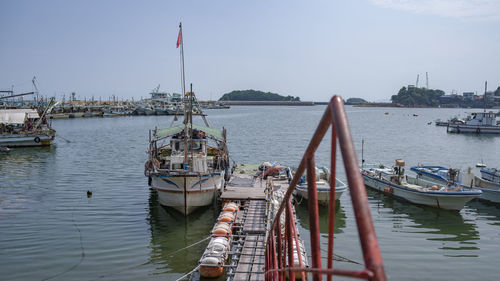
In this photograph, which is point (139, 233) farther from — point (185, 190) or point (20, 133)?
point (20, 133)

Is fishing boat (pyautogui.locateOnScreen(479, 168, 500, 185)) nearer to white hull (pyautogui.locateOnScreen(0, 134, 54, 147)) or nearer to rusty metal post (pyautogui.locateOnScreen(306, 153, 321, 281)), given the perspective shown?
rusty metal post (pyautogui.locateOnScreen(306, 153, 321, 281))

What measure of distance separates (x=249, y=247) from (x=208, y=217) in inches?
301

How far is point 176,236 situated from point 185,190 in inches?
106

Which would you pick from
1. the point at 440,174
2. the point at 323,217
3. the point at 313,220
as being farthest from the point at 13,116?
the point at 313,220

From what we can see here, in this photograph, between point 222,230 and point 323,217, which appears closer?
point 222,230

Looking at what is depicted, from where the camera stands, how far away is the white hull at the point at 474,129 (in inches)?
2626

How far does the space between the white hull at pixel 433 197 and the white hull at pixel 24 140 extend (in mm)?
42322

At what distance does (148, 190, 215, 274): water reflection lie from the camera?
584 inches

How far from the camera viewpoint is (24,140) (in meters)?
46.8

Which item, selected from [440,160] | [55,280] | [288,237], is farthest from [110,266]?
[440,160]

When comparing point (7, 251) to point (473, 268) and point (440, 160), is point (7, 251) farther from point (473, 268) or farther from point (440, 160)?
point (440, 160)

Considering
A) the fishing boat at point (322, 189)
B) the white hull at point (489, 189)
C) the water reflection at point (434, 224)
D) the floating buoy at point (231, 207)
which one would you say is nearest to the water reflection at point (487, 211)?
the white hull at point (489, 189)

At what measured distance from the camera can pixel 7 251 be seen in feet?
50.5

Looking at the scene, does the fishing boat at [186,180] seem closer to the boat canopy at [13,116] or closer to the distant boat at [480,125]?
the boat canopy at [13,116]
